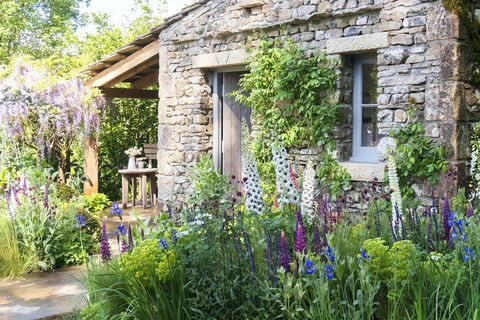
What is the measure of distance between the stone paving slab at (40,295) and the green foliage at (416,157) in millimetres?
3277

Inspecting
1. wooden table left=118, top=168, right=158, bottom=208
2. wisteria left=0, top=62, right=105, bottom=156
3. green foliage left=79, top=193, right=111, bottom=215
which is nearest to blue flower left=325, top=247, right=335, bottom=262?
wisteria left=0, top=62, right=105, bottom=156

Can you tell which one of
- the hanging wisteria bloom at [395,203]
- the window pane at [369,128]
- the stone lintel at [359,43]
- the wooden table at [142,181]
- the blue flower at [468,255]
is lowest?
the wooden table at [142,181]

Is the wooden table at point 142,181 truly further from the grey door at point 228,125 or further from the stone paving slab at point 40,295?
the stone paving slab at point 40,295

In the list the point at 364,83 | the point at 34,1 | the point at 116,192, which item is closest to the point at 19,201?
the point at 364,83

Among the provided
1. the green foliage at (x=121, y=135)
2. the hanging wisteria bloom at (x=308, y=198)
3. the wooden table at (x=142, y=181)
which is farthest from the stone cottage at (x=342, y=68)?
the green foliage at (x=121, y=135)

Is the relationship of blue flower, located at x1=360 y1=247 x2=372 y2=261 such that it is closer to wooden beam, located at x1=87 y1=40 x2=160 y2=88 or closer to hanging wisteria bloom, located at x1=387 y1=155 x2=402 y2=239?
hanging wisteria bloom, located at x1=387 y1=155 x2=402 y2=239

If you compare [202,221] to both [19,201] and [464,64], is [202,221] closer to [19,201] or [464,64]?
[19,201]

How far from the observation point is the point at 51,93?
908 centimetres

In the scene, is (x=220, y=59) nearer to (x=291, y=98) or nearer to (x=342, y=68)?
(x=291, y=98)

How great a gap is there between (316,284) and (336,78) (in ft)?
13.8

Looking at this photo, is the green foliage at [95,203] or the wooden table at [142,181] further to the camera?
the wooden table at [142,181]

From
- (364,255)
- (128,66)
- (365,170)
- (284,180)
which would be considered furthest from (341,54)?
(364,255)

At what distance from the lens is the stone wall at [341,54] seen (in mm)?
5582

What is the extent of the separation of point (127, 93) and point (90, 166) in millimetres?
1448
